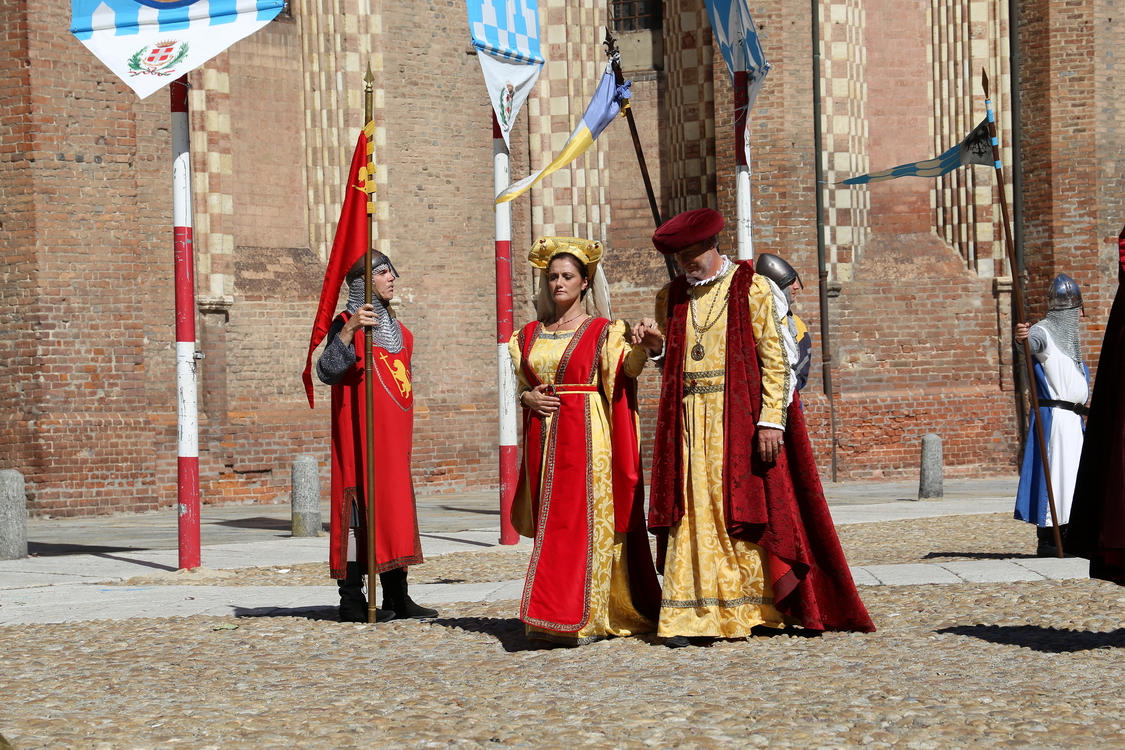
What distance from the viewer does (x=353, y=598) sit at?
636 cm

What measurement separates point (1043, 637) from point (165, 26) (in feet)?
19.9

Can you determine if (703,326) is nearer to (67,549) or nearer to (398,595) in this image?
(398,595)

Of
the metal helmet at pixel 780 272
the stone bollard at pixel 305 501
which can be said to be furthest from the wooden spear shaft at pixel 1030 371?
the stone bollard at pixel 305 501

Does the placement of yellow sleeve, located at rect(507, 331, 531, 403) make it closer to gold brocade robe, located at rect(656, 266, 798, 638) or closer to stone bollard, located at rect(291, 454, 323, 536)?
gold brocade robe, located at rect(656, 266, 798, 638)

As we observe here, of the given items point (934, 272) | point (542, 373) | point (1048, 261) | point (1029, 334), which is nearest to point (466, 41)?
point (934, 272)

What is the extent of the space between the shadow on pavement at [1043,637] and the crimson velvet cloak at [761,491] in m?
0.48

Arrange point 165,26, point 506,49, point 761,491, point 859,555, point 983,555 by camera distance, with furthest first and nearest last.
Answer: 1. point 506,49
2. point 859,555
3. point 983,555
4. point 165,26
5. point 761,491

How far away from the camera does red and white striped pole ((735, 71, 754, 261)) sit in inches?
395

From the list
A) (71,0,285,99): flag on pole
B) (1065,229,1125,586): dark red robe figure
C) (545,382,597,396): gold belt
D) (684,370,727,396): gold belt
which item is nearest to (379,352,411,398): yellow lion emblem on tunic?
(545,382,597,396): gold belt

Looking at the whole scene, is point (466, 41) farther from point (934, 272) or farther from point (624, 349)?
point (624, 349)

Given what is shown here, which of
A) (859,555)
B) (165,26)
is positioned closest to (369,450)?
(165,26)

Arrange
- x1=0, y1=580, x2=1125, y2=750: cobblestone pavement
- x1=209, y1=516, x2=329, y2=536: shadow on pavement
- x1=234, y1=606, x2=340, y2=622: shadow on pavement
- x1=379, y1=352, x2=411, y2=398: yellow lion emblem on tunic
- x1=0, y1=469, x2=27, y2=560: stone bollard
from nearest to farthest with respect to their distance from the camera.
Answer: x1=0, y1=580, x2=1125, y2=750: cobblestone pavement, x1=379, y1=352, x2=411, y2=398: yellow lion emblem on tunic, x1=234, y1=606, x2=340, y2=622: shadow on pavement, x1=0, y1=469, x2=27, y2=560: stone bollard, x1=209, y1=516, x2=329, y2=536: shadow on pavement

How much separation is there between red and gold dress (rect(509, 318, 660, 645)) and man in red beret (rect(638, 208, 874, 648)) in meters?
0.15

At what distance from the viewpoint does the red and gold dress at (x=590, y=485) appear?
568cm
